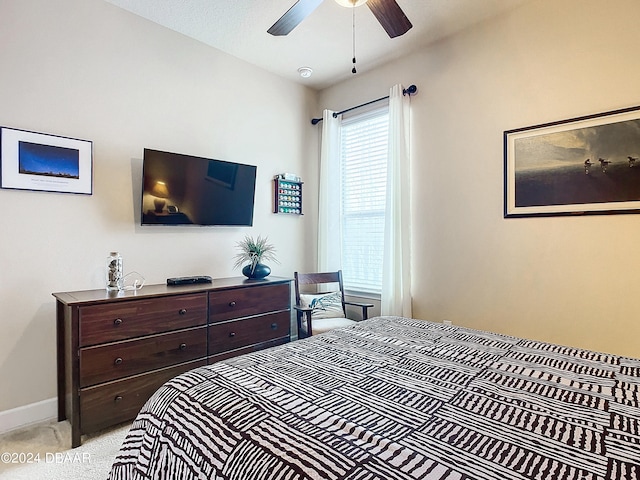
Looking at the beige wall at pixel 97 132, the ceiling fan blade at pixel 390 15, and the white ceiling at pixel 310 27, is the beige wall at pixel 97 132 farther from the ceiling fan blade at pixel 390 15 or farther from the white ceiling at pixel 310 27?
the ceiling fan blade at pixel 390 15

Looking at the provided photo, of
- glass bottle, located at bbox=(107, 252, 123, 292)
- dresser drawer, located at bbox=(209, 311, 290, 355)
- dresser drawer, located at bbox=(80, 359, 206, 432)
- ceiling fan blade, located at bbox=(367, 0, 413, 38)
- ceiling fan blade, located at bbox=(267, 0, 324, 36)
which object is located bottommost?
dresser drawer, located at bbox=(80, 359, 206, 432)

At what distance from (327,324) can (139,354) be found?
58.8 inches

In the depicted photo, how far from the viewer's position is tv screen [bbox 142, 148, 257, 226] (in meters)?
2.80

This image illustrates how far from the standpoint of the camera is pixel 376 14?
6.94 feet

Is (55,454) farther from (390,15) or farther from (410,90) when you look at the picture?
(410,90)

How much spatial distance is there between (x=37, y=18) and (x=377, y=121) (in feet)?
9.24

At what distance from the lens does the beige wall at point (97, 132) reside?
2.34 m

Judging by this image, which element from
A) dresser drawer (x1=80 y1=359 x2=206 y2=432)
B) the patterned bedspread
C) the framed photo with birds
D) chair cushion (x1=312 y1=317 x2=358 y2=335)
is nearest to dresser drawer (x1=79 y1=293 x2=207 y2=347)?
dresser drawer (x1=80 y1=359 x2=206 y2=432)

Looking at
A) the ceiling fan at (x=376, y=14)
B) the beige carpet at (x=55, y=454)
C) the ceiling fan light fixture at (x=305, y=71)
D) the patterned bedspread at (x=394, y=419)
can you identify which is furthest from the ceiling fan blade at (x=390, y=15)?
the beige carpet at (x=55, y=454)

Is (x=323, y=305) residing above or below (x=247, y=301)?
below

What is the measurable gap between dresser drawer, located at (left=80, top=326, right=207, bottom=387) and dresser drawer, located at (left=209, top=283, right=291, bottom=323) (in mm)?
184

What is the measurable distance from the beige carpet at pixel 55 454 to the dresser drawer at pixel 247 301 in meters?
0.92

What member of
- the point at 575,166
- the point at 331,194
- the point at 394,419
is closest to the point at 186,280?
the point at 331,194

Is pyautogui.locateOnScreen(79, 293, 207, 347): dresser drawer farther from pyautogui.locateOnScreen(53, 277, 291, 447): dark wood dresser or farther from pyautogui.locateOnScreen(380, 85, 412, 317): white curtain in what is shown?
pyautogui.locateOnScreen(380, 85, 412, 317): white curtain
